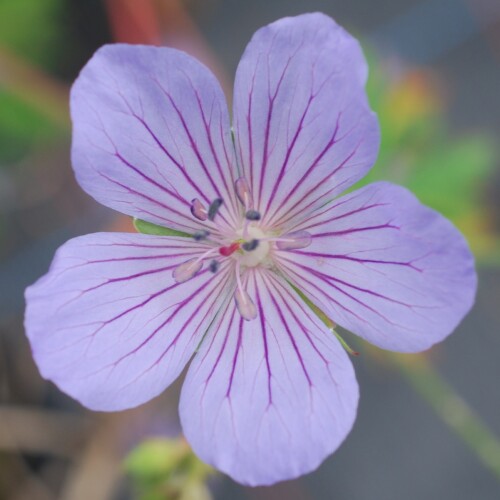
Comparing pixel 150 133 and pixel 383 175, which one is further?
pixel 383 175

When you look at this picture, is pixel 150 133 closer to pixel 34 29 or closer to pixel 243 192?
pixel 243 192

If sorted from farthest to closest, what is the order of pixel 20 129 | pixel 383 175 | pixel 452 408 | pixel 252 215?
pixel 20 129, pixel 452 408, pixel 383 175, pixel 252 215

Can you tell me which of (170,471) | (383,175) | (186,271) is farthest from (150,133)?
(383,175)

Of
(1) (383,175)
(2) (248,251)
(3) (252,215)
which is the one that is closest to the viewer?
(3) (252,215)

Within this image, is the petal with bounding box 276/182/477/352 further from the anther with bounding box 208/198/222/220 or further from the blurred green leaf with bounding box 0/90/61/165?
the blurred green leaf with bounding box 0/90/61/165

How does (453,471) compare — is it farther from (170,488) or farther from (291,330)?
(291,330)

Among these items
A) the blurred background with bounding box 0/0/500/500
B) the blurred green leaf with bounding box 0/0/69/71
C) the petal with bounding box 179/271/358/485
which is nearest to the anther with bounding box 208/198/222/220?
the petal with bounding box 179/271/358/485

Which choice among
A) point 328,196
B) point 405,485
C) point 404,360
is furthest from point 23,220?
point 328,196

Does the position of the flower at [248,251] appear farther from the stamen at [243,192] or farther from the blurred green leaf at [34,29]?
the blurred green leaf at [34,29]
